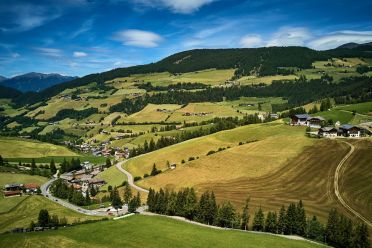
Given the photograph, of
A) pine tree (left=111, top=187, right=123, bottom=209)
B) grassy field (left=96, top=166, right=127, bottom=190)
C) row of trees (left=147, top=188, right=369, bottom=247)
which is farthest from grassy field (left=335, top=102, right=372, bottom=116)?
pine tree (left=111, top=187, right=123, bottom=209)

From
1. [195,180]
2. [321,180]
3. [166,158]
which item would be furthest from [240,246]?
[166,158]

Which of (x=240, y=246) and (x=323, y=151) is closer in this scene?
(x=240, y=246)

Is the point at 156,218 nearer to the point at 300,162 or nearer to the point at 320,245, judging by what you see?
the point at 320,245

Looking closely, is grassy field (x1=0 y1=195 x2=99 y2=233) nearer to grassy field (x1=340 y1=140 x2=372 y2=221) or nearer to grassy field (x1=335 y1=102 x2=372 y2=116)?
grassy field (x1=340 y1=140 x2=372 y2=221)

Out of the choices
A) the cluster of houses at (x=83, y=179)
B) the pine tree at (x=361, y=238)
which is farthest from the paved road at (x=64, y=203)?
the pine tree at (x=361, y=238)

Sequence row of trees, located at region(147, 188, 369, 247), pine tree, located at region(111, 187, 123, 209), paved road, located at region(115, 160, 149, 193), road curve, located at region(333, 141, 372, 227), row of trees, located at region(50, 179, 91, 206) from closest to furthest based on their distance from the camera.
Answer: row of trees, located at region(147, 188, 369, 247) → road curve, located at region(333, 141, 372, 227) → pine tree, located at region(111, 187, 123, 209) → row of trees, located at region(50, 179, 91, 206) → paved road, located at region(115, 160, 149, 193)

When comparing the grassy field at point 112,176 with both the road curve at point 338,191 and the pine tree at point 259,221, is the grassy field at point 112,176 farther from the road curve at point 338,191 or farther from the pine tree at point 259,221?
the road curve at point 338,191
